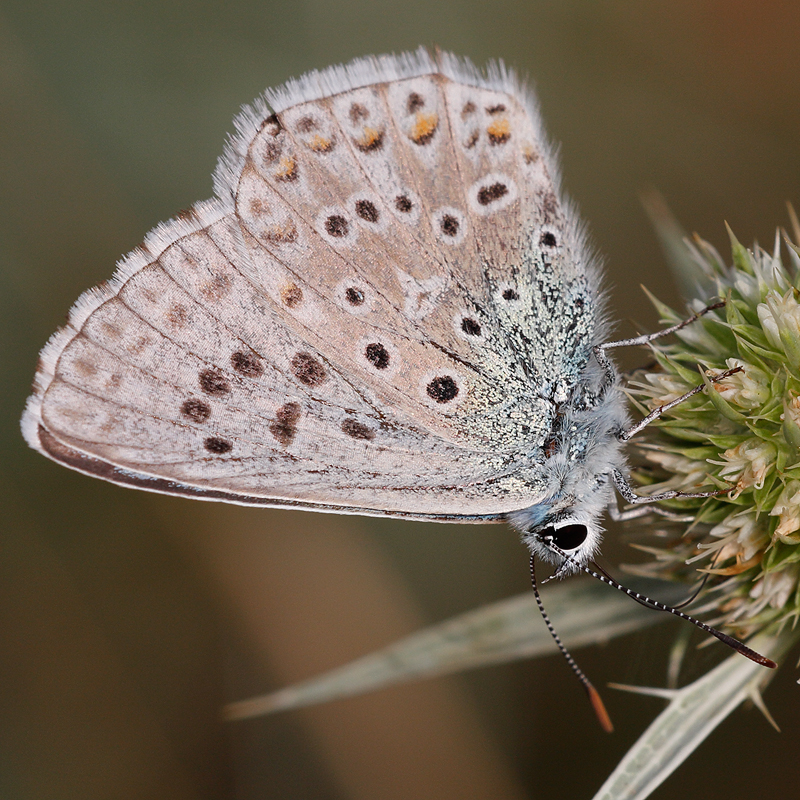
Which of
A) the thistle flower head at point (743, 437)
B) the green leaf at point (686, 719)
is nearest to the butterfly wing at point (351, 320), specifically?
the thistle flower head at point (743, 437)

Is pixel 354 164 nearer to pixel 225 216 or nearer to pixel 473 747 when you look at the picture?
pixel 225 216

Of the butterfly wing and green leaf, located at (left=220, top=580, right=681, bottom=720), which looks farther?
green leaf, located at (left=220, top=580, right=681, bottom=720)

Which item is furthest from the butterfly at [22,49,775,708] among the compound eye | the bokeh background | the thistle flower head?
the bokeh background

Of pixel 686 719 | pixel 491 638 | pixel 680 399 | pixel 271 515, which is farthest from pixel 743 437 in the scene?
pixel 271 515

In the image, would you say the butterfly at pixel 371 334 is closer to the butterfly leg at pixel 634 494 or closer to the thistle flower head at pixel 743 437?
the butterfly leg at pixel 634 494

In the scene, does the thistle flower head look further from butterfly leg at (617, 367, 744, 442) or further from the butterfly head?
the butterfly head

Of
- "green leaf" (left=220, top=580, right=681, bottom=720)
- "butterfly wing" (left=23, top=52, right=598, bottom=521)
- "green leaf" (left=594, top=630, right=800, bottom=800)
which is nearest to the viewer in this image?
"green leaf" (left=594, top=630, right=800, bottom=800)
